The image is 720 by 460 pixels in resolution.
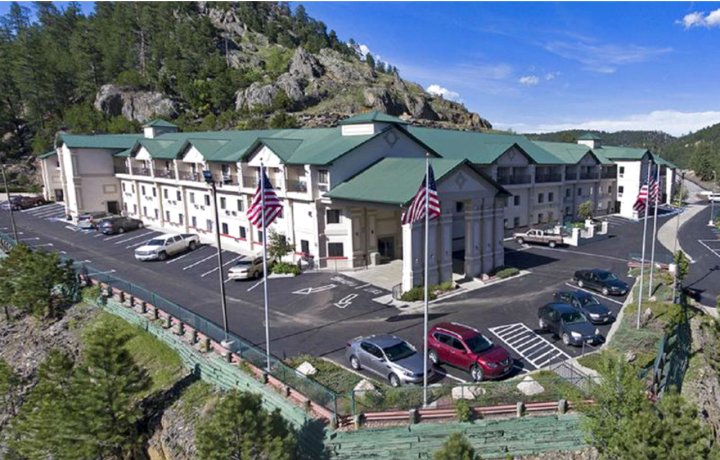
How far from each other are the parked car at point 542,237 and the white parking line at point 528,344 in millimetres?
23702

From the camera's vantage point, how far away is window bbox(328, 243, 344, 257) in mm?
38344

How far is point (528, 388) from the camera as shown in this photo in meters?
17.1

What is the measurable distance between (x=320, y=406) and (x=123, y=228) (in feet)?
148

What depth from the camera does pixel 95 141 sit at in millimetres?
61531

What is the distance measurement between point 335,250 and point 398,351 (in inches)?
771

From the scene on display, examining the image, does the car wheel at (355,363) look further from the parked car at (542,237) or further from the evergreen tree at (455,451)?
the parked car at (542,237)

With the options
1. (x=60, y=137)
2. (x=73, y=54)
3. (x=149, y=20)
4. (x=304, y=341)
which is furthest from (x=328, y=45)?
(x=304, y=341)

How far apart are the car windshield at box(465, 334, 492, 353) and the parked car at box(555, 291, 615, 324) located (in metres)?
8.62

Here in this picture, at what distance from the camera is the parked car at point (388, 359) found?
18516 millimetres

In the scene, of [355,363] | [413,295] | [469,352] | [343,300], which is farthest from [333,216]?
[469,352]

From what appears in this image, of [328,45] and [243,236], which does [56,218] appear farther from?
[328,45]

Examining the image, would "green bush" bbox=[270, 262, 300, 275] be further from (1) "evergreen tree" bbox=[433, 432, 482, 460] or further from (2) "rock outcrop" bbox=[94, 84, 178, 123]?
(2) "rock outcrop" bbox=[94, 84, 178, 123]

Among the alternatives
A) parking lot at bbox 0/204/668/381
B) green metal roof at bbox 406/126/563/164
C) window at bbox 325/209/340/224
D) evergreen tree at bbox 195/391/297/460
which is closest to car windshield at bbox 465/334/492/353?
parking lot at bbox 0/204/668/381

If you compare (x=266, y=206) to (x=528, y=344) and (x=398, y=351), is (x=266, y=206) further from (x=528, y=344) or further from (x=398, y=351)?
(x=528, y=344)
